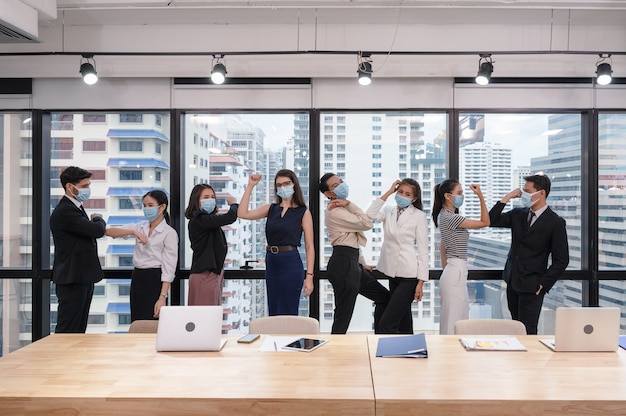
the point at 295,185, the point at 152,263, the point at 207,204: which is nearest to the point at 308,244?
the point at 295,185

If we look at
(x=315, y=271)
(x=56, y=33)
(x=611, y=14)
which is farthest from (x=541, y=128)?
(x=56, y=33)

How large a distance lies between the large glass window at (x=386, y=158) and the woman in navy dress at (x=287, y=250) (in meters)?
0.71

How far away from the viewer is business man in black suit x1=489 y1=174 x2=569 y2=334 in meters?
4.29

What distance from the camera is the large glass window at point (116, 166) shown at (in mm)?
5168

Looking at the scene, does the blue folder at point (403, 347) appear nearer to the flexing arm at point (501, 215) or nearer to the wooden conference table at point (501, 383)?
the wooden conference table at point (501, 383)

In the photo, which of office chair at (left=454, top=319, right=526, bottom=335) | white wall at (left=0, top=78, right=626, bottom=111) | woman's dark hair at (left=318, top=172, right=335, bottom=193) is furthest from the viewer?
white wall at (left=0, top=78, right=626, bottom=111)

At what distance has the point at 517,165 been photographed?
5.14 m

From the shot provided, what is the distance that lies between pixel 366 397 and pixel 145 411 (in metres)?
0.89

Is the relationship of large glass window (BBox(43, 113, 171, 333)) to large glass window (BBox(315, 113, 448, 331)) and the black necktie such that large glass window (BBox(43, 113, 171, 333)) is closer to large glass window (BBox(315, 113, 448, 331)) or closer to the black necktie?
large glass window (BBox(315, 113, 448, 331))

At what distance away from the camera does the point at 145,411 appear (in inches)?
78.7

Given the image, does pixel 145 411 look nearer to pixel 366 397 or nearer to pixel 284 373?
pixel 284 373

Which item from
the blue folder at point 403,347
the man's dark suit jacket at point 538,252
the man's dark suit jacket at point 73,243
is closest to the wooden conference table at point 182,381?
the blue folder at point 403,347

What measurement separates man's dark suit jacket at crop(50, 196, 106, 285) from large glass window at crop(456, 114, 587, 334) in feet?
10.8

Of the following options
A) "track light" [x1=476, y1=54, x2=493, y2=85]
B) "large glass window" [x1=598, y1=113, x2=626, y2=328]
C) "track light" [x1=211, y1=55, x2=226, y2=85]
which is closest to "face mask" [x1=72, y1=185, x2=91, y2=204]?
"track light" [x1=211, y1=55, x2=226, y2=85]
